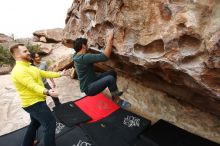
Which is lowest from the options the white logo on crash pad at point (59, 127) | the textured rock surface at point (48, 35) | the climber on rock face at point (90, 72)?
the white logo on crash pad at point (59, 127)

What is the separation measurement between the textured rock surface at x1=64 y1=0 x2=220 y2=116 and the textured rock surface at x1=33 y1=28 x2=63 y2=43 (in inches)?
498

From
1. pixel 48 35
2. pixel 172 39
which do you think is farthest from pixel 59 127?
pixel 48 35

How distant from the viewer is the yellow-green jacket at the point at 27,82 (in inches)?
157

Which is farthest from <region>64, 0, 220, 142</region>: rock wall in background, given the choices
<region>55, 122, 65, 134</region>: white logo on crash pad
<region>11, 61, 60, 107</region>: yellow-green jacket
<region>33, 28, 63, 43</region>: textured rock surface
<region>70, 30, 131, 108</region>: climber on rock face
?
<region>33, 28, 63, 43</region>: textured rock surface

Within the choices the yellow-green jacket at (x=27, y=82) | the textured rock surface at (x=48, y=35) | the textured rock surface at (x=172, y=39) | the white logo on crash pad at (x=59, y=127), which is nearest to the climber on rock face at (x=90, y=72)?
the textured rock surface at (x=172, y=39)

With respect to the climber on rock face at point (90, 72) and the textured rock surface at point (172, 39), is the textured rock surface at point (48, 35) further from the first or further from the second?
the climber on rock face at point (90, 72)

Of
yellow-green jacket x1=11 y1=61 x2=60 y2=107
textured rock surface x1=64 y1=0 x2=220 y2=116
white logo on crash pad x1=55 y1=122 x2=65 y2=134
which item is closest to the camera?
textured rock surface x1=64 y1=0 x2=220 y2=116

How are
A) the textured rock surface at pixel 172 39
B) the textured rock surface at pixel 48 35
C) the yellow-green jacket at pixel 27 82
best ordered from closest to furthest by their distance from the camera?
the textured rock surface at pixel 172 39
the yellow-green jacket at pixel 27 82
the textured rock surface at pixel 48 35

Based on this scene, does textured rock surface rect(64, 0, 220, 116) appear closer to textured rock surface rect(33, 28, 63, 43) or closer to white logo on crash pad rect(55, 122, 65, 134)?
white logo on crash pad rect(55, 122, 65, 134)

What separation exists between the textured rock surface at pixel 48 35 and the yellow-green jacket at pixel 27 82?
44.8 feet

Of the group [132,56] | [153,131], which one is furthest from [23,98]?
[153,131]

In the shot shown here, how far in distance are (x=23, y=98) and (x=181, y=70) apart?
256 cm

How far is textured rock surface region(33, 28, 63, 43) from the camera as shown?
17703 millimetres

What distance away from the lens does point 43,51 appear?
49.4 feet
